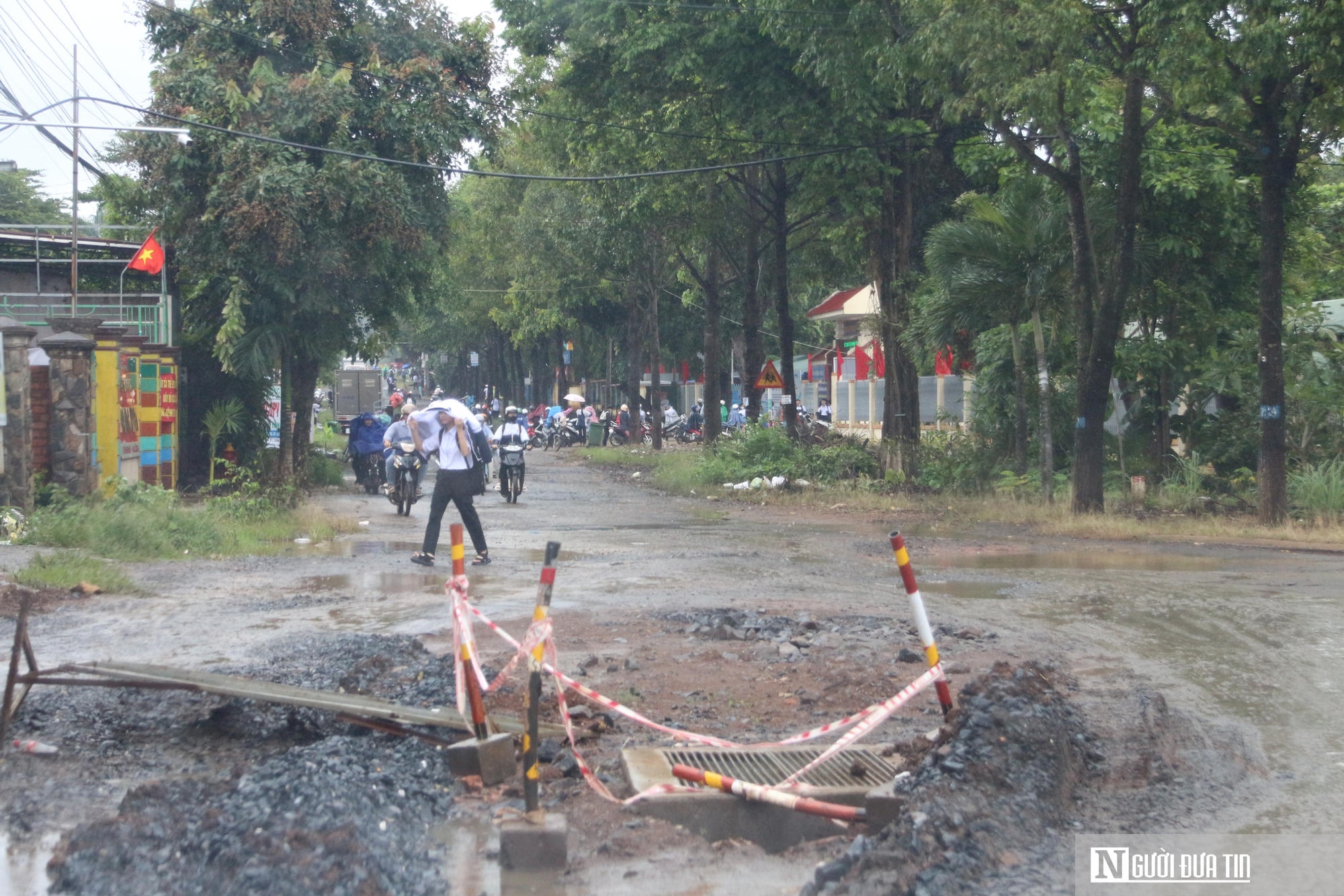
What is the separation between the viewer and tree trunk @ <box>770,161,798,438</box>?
85.7ft

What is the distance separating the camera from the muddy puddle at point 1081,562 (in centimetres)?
1312

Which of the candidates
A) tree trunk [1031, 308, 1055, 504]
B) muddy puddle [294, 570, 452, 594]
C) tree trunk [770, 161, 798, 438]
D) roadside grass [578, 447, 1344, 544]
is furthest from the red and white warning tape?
tree trunk [770, 161, 798, 438]

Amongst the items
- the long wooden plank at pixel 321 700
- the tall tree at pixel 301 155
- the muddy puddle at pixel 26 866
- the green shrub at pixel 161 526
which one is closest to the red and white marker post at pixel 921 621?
the long wooden plank at pixel 321 700

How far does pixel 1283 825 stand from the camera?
16.5 feet

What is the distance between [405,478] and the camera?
760 inches

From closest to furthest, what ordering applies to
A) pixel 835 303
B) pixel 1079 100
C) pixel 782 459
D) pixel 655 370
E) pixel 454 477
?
pixel 454 477, pixel 1079 100, pixel 782 459, pixel 655 370, pixel 835 303

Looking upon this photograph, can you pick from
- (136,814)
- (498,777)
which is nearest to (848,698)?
(498,777)

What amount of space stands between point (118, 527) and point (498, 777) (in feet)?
31.7

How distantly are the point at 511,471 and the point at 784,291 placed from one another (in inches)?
309

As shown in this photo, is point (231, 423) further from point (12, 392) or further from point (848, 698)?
point (848, 698)

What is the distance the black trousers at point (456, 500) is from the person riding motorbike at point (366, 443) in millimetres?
11693

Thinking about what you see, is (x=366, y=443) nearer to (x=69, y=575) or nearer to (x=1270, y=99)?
(x=69, y=575)

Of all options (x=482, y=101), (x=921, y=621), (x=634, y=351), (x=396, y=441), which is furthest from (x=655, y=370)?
(x=921, y=621)

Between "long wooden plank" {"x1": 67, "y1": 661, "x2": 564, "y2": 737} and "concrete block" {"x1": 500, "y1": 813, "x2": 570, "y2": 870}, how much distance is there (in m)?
1.11
